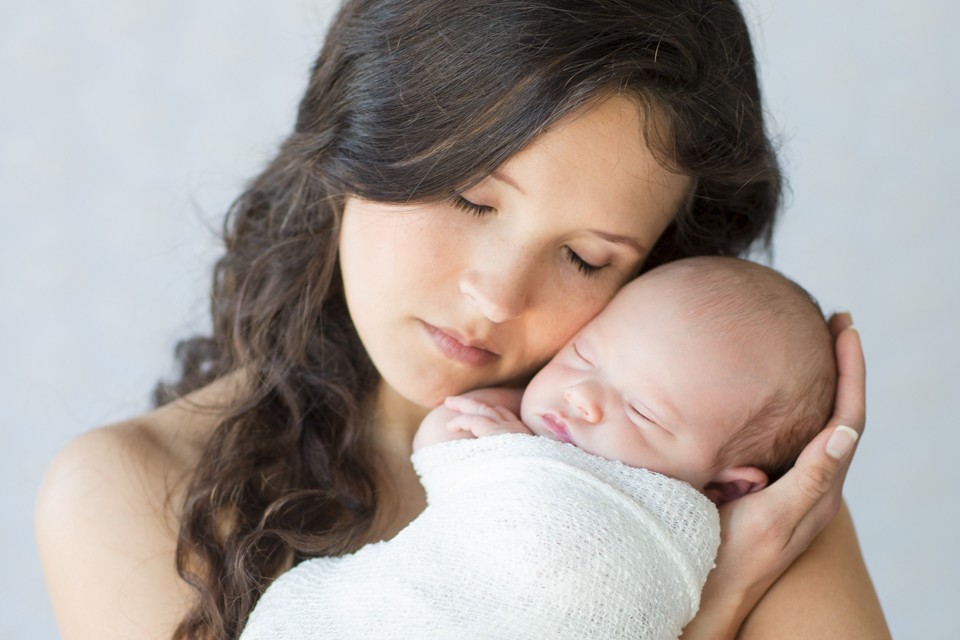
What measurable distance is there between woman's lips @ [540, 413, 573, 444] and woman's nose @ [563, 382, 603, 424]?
3 centimetres

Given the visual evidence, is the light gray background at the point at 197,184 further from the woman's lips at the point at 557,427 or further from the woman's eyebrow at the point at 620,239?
the woman's lips at the point at 557,427

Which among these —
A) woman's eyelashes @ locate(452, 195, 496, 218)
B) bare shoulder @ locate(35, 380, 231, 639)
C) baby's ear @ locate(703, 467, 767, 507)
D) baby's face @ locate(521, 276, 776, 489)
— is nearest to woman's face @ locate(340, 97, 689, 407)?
woman's eyelashes @ locate(452, 195, 496, 218)

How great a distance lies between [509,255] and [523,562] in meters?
0.38

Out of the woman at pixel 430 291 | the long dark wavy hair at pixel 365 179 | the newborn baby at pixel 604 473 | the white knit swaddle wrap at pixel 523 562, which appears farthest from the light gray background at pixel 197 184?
the white knit swaddle wrap at pixel 523 562

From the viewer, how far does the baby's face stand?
4.45 feet

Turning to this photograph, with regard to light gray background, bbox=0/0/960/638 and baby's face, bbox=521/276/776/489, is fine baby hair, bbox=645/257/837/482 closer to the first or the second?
baby's face, bbox=521/276/776/489

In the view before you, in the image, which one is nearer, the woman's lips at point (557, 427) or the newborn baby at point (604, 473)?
the newborn baby at point (604, 473)

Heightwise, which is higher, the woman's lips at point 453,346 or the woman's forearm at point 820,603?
A: the woman's lips at point 453,346

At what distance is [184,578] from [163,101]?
3.74ft

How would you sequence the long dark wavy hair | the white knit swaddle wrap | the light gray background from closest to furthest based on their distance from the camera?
the white knit swaddle wrap → the long dark wavy hair → the light gray background

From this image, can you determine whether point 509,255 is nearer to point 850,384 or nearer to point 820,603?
point 850,384

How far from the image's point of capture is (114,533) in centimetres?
153

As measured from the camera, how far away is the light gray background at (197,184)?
2.21 meters

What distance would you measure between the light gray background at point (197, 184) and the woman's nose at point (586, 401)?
0.96 meters
